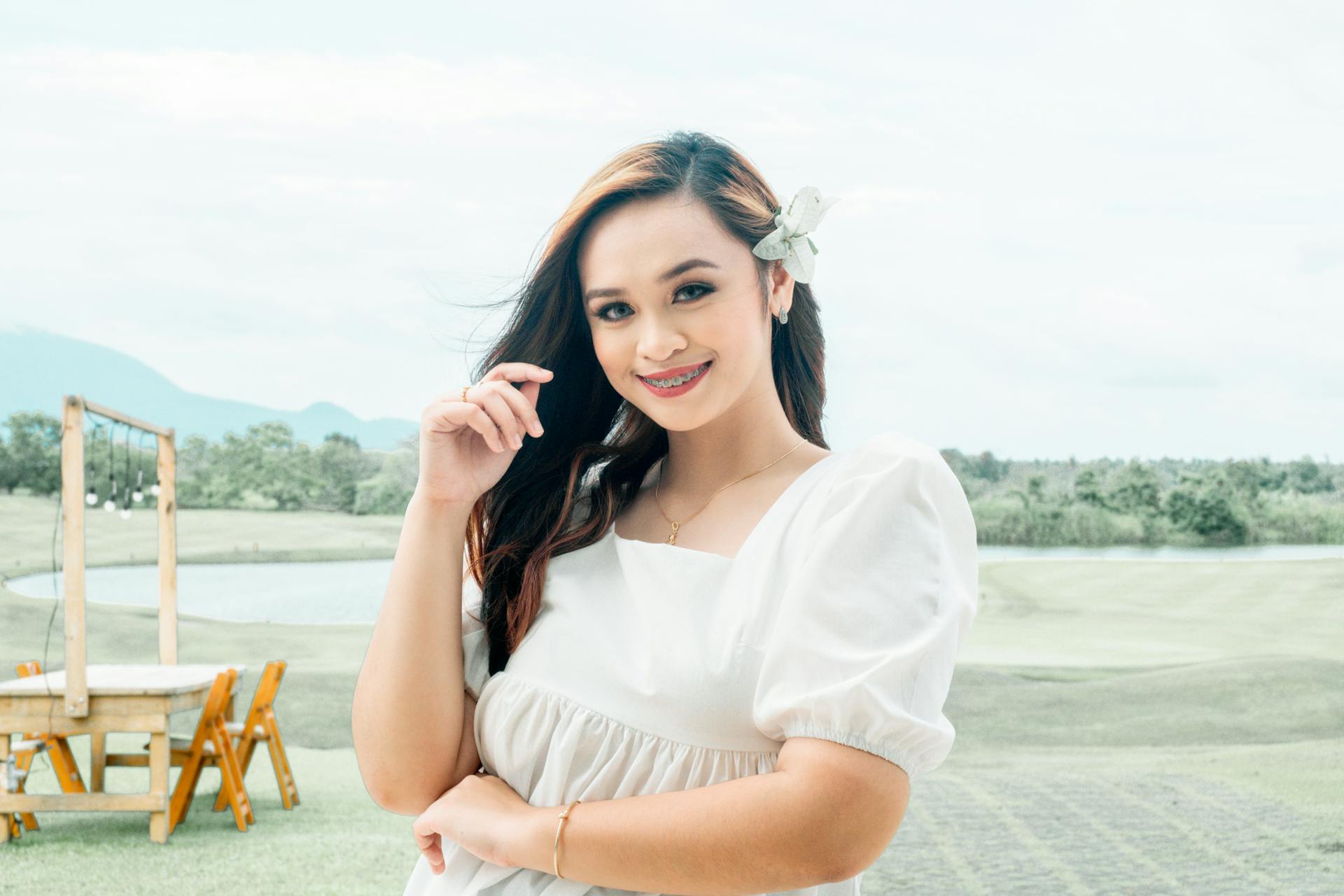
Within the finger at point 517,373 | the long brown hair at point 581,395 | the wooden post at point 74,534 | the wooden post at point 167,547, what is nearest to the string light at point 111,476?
the wooden post at point 167,547

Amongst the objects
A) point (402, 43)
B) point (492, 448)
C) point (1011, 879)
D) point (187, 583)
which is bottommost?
point (1011, 879)

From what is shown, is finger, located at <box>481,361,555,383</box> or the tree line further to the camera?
the tree line

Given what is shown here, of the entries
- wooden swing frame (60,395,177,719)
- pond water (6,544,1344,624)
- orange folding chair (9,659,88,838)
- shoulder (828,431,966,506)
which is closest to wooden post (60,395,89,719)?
wooden swing frame (60,395,177,719)

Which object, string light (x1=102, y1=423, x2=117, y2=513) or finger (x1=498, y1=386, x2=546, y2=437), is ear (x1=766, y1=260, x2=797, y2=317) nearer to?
finger (x1=498, y1=386, x2=546, y2=437)

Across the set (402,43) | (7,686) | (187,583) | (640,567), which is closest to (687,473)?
(640,567)

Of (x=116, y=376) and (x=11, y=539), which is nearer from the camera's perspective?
(x=11, y=539)

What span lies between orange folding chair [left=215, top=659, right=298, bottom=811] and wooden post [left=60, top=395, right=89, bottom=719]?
0.59m

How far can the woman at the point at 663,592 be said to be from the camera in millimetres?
968

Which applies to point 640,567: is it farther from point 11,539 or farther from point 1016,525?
point 11,539

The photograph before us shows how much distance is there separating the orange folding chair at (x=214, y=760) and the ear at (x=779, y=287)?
3.00 meters

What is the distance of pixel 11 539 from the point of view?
17.2 ft

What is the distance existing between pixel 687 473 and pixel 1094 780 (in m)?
3.22

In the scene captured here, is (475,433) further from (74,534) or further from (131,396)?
(131,396)

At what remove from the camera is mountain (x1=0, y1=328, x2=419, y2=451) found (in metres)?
5.33
